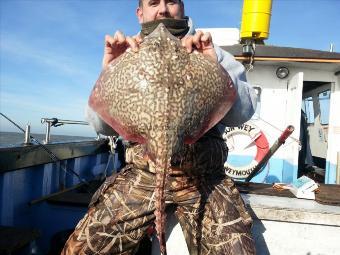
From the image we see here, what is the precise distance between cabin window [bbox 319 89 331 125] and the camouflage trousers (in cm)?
613

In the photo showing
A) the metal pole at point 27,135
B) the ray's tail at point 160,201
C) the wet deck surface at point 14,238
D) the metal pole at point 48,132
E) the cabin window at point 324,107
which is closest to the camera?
the ray's tail at point 160,201

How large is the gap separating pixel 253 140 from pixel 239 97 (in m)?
4.16

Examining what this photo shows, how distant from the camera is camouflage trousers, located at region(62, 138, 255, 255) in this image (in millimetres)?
2324

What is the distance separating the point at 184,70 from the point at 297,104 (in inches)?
187

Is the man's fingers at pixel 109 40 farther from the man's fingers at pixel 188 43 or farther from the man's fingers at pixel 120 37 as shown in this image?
the man's fingers at pixel 188 43

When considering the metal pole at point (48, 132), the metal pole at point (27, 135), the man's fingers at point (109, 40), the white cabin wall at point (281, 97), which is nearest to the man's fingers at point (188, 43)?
the man's fingers at point (109, 40)

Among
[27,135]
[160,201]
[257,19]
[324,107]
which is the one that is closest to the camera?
[160,201]

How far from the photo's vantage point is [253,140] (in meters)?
6.30

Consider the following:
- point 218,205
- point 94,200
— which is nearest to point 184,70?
point 218,205

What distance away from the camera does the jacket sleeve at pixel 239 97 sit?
232 centimetres

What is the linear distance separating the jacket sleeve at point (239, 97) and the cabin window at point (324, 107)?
5.86m

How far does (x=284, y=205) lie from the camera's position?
3074 millimetres

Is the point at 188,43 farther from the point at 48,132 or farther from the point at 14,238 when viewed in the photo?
the point at 48,132

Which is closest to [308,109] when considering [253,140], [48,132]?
[253,140]
